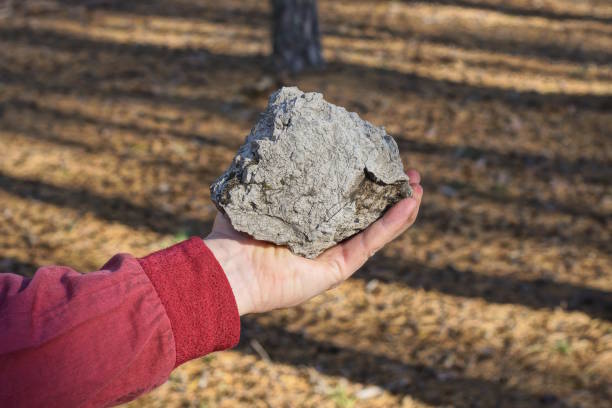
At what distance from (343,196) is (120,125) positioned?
4318mm

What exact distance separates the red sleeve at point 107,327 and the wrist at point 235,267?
0.16 metres

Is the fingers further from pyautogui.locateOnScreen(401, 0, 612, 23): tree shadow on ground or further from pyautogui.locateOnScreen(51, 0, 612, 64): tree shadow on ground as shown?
pyautogui.locateOnScreen(401, 0, 612, 23): tree shadow on ground

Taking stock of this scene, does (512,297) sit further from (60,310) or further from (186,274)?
(60,310)

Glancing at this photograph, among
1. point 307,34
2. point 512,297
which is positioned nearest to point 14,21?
point 307,34

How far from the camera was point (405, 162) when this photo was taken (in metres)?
5.57

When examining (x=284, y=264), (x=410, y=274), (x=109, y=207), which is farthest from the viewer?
(x=109, y=207)

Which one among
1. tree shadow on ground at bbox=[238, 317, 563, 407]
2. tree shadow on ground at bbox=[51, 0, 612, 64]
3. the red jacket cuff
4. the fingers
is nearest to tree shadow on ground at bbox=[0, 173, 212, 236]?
tree shadow on ground at bbox=[238, 317, 563, 407]

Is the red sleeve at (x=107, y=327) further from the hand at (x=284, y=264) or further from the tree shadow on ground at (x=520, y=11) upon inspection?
the tree shadow on ground at (x=520, y=11)

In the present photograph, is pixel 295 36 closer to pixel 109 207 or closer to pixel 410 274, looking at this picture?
pixel 109 207

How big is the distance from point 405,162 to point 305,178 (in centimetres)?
326

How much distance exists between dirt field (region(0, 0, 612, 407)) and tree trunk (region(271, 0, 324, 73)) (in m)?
0.26

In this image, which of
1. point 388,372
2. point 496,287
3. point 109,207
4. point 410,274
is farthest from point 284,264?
point 109,207

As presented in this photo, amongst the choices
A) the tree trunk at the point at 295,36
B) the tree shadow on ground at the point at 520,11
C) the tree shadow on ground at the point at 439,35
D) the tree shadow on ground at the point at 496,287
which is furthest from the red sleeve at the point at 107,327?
the tree shadow on ground at the point at 520,11

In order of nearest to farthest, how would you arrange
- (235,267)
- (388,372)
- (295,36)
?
(235,267) → (388,372) → (295,36)
